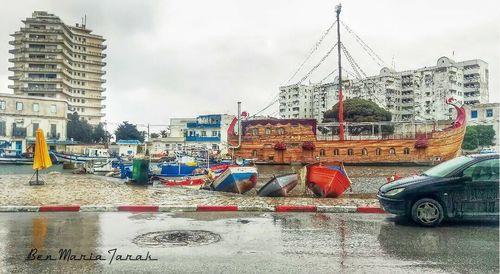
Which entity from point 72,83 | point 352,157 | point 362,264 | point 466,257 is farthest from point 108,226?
point 72,83

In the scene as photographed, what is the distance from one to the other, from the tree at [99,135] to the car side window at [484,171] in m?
95.3

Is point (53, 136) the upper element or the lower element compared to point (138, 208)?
upper

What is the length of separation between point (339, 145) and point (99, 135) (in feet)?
224

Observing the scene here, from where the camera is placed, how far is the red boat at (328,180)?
46.4 feet

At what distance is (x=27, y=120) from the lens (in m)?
69.6

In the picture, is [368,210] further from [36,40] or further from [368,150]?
[36,40]

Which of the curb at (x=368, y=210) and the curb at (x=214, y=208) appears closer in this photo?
the curb at (x=368, y=210)

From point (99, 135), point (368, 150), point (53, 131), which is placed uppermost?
point (53, 131)

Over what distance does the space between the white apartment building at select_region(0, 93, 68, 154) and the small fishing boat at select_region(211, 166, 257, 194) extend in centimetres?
6085

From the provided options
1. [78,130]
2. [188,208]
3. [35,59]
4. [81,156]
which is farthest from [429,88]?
[188,208]

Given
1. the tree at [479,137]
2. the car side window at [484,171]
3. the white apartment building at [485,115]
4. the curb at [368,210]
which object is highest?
the white apartment building at [485,115]

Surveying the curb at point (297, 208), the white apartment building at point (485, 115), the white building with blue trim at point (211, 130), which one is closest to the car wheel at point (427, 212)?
the curb at point (297, 208)

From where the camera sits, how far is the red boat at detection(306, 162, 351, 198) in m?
14.1

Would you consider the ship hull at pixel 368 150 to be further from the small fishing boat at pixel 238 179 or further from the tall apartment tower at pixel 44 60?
the tall apartment tower at pixel 44 60
